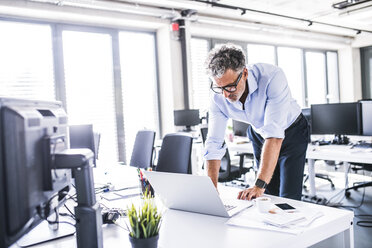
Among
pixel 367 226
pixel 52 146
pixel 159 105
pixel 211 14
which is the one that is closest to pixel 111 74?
pixel 159 105

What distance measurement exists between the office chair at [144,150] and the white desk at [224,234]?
194 centimetres

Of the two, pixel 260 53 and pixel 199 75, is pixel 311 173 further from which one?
pixel 260 53

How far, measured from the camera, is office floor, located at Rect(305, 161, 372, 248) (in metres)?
3.01

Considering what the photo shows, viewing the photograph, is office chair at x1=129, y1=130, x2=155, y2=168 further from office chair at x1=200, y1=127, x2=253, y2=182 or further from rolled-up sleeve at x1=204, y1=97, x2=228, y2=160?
rolled-up sleeve at x1=204, y1=97, x2=228, y2=160

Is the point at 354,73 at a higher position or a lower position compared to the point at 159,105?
higher

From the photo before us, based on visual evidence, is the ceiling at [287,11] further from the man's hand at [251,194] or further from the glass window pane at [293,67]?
the man's hand at [251,194]

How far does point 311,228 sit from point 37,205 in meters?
0.90

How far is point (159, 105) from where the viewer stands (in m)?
6.18

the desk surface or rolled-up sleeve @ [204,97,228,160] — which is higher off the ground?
rolled-up sleeve @ [204,97,228,160]

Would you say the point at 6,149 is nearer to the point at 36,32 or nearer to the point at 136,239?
the point at 136,239

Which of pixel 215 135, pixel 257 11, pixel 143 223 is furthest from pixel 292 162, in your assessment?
pixel 257 11

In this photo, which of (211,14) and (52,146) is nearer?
(52,146)

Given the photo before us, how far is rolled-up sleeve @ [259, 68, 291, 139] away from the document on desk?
0.46 meters

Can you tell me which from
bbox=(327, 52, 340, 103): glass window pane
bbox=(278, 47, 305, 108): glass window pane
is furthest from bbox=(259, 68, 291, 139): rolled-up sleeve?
bbox=(327, 52, 340, 103): glass window pane
